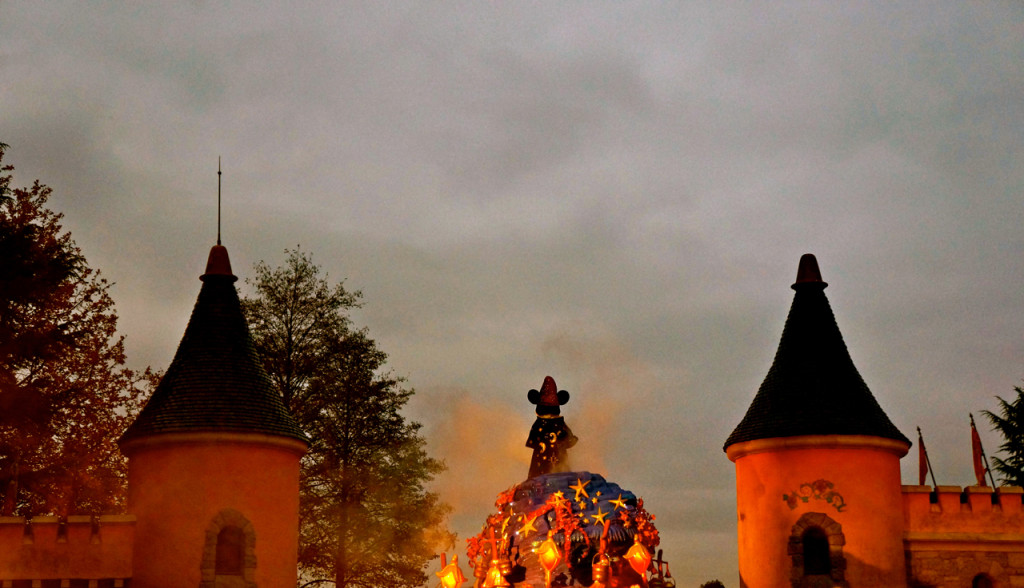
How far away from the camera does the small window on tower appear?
28.5m

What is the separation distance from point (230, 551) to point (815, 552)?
42.4ft

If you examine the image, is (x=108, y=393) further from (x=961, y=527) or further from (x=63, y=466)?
(x=961, y=527)

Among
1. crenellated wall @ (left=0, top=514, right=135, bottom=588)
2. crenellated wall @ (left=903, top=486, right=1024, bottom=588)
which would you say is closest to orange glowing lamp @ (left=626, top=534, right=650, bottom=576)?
crenellated wall @ (left=903, top=486, right=1024, bottom=588)

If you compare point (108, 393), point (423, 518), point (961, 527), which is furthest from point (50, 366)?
point (961, 527)

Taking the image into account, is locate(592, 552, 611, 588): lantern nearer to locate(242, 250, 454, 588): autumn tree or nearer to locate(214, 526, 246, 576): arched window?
locate(214, 526, 246, 576): arched window

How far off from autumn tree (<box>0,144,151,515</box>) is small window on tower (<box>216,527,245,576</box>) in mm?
7955

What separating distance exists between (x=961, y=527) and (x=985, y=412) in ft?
61.7

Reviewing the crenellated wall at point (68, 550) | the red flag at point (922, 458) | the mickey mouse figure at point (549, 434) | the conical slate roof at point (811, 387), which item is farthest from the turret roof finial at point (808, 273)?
the crenellated wall at point (68, 550)

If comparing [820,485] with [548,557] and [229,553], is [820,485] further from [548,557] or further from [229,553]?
[229,553]

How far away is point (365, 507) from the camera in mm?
39656

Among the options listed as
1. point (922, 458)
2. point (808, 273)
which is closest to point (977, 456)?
point (922, 458)

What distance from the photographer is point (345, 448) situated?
131 feet

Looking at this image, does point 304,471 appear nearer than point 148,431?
No

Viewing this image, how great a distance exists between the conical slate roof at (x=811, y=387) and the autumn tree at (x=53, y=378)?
17096mm
